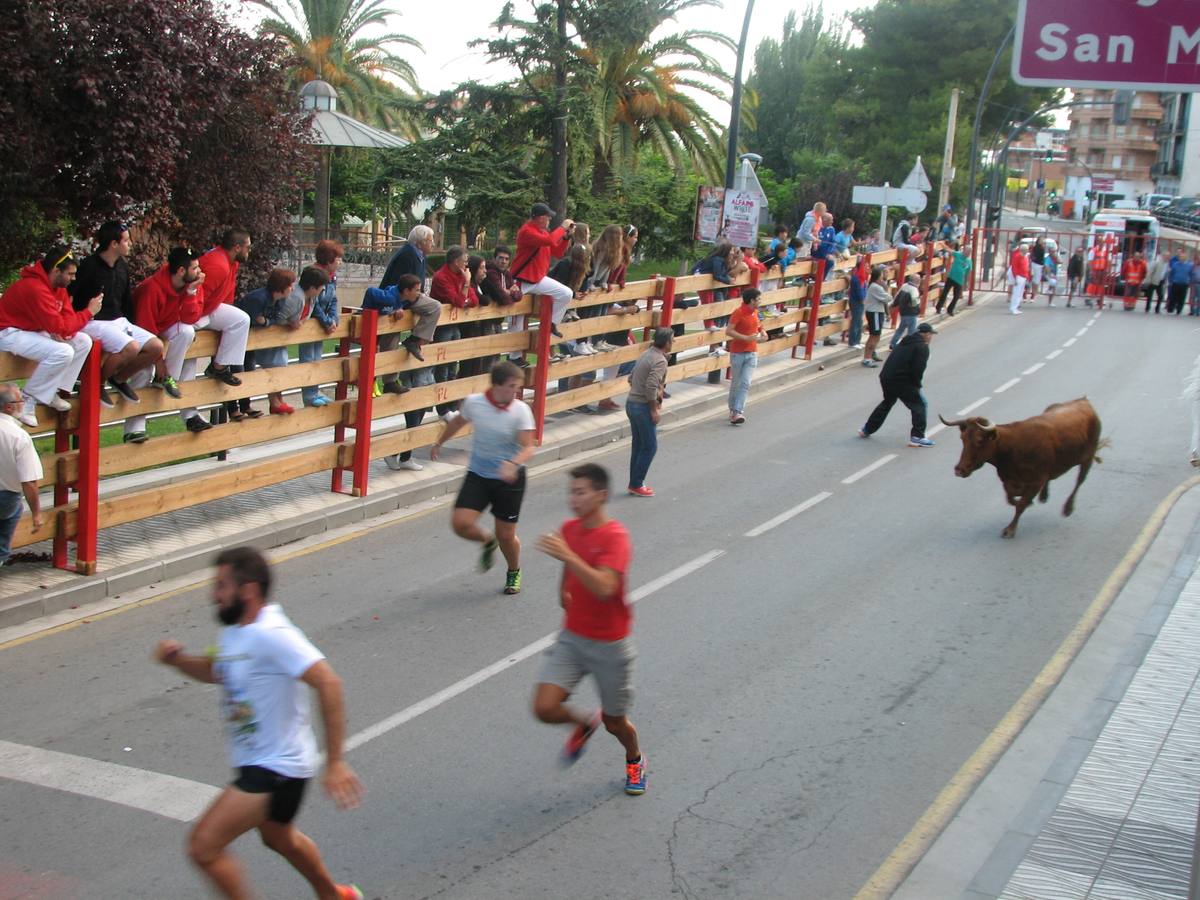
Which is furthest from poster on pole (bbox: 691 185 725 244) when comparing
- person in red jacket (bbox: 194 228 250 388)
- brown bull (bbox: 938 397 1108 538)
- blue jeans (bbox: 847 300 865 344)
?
person in red jacket (bbox: 194 228 250 388)

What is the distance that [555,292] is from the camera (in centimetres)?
1543

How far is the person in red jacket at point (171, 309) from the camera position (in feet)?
34.3

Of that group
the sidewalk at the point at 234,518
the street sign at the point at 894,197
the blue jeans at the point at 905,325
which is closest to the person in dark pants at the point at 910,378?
the sidewalk at the point at 234,518

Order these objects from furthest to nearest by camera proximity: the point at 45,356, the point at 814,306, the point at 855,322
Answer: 1. the point at 855,322
2. the point at 814,306
3. the point at 45,356

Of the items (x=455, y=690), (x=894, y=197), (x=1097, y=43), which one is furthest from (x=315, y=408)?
(x=894, y=197)

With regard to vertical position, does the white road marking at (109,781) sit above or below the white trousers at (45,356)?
below

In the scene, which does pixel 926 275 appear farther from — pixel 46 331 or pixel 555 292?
pixel 46 331

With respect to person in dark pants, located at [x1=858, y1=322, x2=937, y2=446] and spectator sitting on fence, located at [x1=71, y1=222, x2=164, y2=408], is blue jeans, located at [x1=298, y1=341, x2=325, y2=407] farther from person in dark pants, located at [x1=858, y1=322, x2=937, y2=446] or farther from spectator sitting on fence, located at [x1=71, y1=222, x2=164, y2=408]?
person in dark pants, located at [x1=858, y1=322, x2=937, y2=446]

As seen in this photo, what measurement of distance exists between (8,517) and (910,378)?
1099 centimetres

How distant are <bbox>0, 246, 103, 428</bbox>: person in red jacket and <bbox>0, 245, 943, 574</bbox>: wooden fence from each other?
0.11 meters

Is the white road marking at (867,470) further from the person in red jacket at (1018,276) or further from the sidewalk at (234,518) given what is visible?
the person in red jacket at (1018,276)

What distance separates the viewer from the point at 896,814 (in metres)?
6.89

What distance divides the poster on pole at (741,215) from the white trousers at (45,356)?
13405 mm

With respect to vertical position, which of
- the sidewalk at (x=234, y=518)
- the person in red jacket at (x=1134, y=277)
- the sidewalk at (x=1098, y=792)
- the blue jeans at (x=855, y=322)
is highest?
the person in red jacket at (x=1134, y=277)
